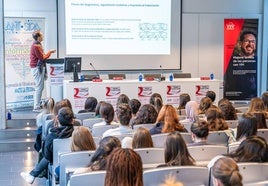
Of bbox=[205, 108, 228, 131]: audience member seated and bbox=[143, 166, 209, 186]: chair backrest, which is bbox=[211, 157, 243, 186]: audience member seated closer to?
bbox=[143, 166, 209, 186]: chair backrest

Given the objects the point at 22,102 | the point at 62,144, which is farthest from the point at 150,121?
the point at 22,102

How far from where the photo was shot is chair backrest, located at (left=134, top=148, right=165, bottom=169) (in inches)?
135

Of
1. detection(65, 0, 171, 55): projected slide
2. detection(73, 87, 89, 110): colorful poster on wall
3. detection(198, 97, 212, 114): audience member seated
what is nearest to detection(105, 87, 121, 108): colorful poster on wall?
detection(73, 87, 89, 110): colorful poster on wall

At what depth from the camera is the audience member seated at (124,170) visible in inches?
86.7

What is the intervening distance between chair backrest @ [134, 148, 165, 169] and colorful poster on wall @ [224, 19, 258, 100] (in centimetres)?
763

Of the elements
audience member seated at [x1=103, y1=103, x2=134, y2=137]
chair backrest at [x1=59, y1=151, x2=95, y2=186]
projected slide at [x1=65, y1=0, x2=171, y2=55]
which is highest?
projected slide at [x1=65, y1=0, x2=171, y2=55]

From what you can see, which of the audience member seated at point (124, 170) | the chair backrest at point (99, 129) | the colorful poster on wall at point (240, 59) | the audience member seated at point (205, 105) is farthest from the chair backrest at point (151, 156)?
the colorful poster on wall at point (240, 59)

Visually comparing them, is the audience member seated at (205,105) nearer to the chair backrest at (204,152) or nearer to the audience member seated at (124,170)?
the chair backrest at (204,152)

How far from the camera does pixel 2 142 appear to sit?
7219 millimetres

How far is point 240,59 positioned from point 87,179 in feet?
28.9

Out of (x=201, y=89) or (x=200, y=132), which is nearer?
(x=200, y=132)

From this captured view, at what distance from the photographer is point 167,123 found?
4.69 meters

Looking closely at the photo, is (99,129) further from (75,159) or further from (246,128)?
(246,128)

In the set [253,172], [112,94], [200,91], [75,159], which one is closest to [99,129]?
[75,159]
